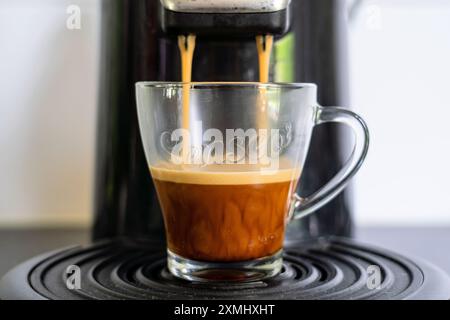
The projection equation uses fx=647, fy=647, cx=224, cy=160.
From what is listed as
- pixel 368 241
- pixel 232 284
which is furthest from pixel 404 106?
pixel 232 284

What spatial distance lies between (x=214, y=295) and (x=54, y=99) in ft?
1.42

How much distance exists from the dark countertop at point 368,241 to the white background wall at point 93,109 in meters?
0.02

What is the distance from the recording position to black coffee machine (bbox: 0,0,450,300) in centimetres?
43

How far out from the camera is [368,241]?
0.73 m

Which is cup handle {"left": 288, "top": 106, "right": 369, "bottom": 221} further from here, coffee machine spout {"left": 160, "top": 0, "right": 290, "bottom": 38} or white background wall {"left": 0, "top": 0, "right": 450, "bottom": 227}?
white background wall {"left": 0, "top": 0, "right": 450, "bottom": 227}

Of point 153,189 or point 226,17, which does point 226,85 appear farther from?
point 153,189

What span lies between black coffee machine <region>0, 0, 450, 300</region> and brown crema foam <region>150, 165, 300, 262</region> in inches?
1.0

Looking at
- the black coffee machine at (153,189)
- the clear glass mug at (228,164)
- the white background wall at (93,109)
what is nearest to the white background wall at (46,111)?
the white background wall at (93,109)

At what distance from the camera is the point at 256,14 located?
45cm

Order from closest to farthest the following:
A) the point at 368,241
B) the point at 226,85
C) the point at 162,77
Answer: the point at 226,85
the point at 162,77
the point at 368,241

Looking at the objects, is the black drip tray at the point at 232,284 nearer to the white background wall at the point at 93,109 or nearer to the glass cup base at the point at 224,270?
the glass cup base at the point at 224,270

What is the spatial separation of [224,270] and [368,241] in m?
0.31

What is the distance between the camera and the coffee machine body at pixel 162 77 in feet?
1.77

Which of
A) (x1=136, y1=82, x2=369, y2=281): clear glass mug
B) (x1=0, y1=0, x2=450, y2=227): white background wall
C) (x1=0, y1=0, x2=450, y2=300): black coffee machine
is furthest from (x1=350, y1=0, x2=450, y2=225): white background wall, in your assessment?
(x1=136, y1=82, x2=369, y2=281): clear glass mug
